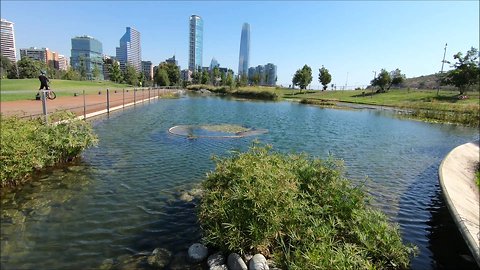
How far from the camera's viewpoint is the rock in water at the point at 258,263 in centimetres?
491

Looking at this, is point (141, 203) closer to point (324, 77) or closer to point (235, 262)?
point (235, 262)

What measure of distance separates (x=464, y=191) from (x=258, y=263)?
26.7 feet

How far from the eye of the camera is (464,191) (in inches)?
373

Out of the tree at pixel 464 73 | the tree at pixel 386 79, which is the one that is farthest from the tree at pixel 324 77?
the tree at pixel 464 73

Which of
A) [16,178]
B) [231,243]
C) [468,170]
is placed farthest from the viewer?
[468,170]

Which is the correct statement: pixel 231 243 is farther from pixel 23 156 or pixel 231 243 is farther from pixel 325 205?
pixel 23 156

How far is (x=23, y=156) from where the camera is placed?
758cm

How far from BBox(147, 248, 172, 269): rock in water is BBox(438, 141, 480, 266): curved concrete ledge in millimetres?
5469

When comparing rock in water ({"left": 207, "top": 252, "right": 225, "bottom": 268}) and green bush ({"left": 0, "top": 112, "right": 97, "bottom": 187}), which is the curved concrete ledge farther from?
green bush ({"left": 0, "top": 112, "right": 97, "bottom": 187})

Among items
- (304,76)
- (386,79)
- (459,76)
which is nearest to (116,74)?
(304,76)

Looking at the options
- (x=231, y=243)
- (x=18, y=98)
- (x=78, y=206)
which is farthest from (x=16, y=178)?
(x=18, y=98)

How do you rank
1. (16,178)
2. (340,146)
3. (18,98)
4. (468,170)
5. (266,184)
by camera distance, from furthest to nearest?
1. (18,98)
2. (340,146)
3. (468,170)
4. (16,178)
5. (266,184)

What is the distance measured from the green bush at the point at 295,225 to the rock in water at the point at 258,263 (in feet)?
0.76

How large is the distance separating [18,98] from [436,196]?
2926 centimetres
